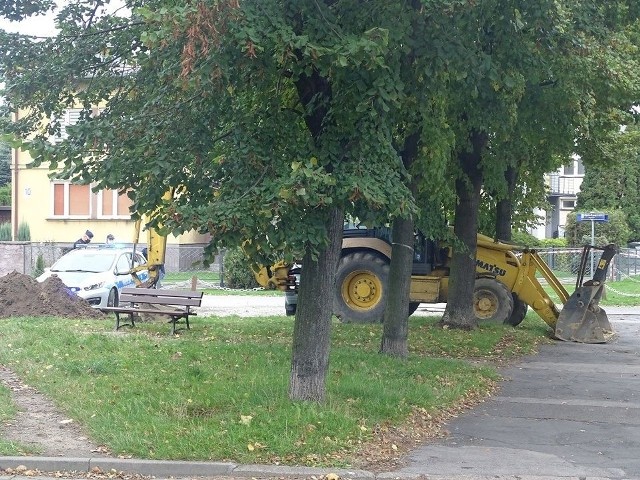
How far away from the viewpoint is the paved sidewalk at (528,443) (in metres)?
Answer: 7.98

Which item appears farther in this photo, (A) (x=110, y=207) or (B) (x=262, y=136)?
(A) (x=110, y=207)

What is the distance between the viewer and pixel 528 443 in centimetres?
927

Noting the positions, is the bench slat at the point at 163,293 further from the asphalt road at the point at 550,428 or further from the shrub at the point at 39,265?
the shrub at the point at 39,265

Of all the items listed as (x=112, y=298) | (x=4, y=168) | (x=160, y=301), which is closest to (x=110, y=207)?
(x=112, y=298)

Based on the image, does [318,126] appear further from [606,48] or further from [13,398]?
[606,48]

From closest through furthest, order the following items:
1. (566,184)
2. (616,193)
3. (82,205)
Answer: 1. (82,205)
2. (616,193)
3. (566,184)

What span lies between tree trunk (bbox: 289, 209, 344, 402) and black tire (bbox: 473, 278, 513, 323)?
975 centimetres

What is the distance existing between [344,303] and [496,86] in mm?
8911

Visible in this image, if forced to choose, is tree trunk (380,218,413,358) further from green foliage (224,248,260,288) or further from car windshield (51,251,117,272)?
green foliage (224,248,260,288)

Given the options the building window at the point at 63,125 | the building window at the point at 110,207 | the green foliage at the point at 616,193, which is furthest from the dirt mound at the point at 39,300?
the green foliage at the point at 616,193

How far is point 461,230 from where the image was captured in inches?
695

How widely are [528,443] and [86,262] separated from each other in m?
15.2

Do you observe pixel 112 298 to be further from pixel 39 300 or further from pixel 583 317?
pixel 583 317

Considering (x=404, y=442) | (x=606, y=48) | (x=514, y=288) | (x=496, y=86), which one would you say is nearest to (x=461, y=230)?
(x=514, y=288)
